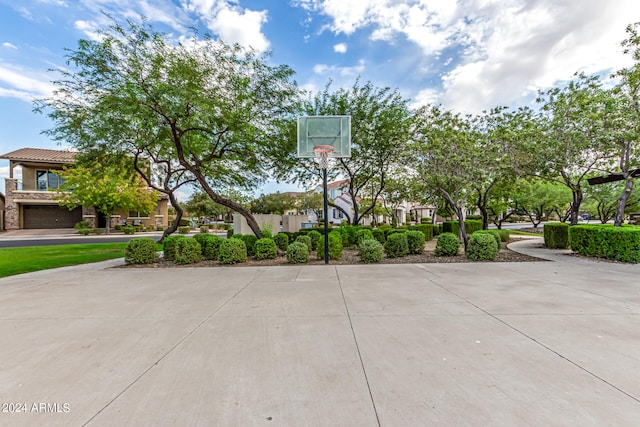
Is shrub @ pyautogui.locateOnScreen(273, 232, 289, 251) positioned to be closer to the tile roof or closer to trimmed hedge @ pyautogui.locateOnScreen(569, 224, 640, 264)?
trimmed hedge @ pyautogui.locateOnScreen(569, 224, 640, 264)

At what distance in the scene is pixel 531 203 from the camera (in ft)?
67.6

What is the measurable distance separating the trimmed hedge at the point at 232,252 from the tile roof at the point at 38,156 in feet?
88.4

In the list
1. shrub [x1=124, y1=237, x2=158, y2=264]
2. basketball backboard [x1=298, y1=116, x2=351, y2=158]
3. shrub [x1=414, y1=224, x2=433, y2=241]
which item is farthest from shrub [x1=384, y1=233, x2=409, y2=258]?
shrub [x1=124, y1=237, x2=158, y2=264]

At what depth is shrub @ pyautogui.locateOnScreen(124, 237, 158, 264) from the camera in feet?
29.6

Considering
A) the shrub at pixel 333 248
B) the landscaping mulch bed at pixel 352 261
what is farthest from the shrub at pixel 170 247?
the shrub at pixel 333 248

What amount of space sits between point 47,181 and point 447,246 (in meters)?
36.8

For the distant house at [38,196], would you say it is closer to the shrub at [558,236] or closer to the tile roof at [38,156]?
the tile roof at [38,156]

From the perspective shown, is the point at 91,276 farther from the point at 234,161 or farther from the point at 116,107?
the point at 234,161

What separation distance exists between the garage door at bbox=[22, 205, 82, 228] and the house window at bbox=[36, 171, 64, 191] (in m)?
2.21

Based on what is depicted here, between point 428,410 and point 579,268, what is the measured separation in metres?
8.23

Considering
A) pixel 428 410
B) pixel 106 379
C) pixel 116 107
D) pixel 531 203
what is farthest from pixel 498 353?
pixel 531 203

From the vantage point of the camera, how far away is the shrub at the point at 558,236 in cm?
1170

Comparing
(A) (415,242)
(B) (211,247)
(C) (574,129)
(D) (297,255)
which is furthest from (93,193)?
(C) (574,129)

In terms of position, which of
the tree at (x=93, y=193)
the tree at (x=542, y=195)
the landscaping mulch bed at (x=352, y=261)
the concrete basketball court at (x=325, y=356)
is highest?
the tree at (x=93, y=193)
